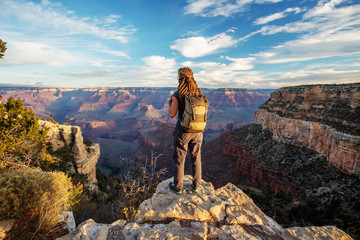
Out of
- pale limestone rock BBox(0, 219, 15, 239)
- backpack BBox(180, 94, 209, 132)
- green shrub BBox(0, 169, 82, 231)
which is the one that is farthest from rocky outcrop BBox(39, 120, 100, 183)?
backpack BBox(180, 94, 209, 132)

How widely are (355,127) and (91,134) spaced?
392 feet

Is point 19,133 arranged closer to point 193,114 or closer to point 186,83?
point 186,83

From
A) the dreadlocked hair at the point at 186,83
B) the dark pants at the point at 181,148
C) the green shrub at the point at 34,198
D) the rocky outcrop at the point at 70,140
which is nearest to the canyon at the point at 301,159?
the dark pants at the point at 181,148

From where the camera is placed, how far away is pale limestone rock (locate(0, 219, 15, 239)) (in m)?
2.31

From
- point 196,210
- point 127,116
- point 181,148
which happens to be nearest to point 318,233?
point 196,210

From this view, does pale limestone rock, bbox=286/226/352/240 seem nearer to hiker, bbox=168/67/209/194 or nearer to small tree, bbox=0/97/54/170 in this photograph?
hiker, bbox=168/67/209/194

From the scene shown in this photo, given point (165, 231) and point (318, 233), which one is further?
point (318, 233)

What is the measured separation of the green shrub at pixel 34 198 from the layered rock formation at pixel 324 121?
24406 mm

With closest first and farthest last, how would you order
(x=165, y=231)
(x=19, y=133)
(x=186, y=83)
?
1. (x=165, y=231)
2. (x=186, y=83)
3. (x=19, y=133)

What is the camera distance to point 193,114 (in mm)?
3164

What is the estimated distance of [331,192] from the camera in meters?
16.9

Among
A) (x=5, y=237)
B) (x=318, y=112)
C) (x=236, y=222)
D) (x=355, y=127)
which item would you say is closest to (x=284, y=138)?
(x=318, y=112)

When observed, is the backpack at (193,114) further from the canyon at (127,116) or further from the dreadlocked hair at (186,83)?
the canyon at (127,116)

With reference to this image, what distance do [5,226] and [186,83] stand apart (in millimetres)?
3663
